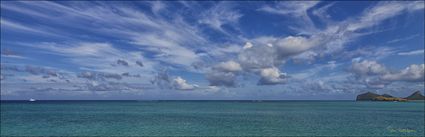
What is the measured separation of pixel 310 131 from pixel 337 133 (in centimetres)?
440

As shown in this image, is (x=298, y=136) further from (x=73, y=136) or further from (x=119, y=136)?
(x=73, y=136)

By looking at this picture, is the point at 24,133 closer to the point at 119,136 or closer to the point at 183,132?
the point at 119,136

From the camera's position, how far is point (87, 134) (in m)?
52.1

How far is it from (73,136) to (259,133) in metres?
29.5

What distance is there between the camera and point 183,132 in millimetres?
55188

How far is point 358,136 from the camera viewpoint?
49.4 meters

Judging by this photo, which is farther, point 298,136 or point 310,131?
point 310,131

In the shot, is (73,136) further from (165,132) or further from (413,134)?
(413,134)

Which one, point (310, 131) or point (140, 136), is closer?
point (140, 136)

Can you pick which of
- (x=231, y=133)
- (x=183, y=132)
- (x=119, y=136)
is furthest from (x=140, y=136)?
(x=231, y=133)

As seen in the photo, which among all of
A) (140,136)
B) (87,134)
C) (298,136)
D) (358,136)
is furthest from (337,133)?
(87,134)

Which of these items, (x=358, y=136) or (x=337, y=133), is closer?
(x=358, y=136)

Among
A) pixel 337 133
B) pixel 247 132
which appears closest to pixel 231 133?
pixel 247 132

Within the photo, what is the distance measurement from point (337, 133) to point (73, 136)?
42.6 metres
